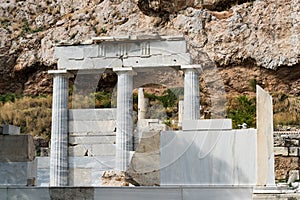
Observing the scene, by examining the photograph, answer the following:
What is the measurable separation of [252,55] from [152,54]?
1837 centimetres

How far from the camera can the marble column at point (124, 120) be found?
1803 cm

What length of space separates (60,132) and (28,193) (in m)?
10.2

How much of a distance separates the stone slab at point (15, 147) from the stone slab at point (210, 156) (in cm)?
216

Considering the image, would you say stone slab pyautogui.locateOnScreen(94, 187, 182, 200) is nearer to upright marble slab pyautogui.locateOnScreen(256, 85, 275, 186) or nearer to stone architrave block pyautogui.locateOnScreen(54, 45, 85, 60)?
upright marble slab pyautogui.locateOnScreen(256, 85, 275, 186)

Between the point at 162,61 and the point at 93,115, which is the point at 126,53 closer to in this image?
the point at 162,61

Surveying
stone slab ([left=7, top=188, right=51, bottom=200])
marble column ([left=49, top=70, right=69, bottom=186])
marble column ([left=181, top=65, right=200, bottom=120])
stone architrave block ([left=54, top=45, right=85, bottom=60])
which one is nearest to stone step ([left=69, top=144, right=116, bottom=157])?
marble column ([left=49, top=70, right=69, bottom=186])

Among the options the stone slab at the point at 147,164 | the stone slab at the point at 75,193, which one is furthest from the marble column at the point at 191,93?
the stone slab at the point at 75,193

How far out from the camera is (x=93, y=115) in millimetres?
18859

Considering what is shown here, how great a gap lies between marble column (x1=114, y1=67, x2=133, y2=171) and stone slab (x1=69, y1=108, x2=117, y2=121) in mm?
361

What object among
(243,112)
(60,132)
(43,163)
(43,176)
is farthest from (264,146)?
(243,112)

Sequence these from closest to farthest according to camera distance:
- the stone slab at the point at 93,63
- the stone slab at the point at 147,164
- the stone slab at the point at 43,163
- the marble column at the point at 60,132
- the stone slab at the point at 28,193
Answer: the stone slab at the point at 28,193 < the stone slab at the point at 147,164 < the marble column at the point at 60,132 < the stone slab at the point at 93,63 < the stone slab at the point at 43,163

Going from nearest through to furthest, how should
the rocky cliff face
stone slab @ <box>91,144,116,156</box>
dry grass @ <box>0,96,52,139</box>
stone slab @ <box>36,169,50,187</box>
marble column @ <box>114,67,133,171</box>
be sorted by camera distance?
stone slab @ <box>36,169,50,187</box> → marble column @ <box>114,67,133,171</box> → stone slab @ <box>91,144,116,156</box> → dry grass @ <box>0,96,52,139</box> → the rocky cliff face

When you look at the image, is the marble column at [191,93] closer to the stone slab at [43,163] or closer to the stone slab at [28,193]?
the stone slab at [43,163]

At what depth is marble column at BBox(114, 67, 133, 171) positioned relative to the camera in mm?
18031
